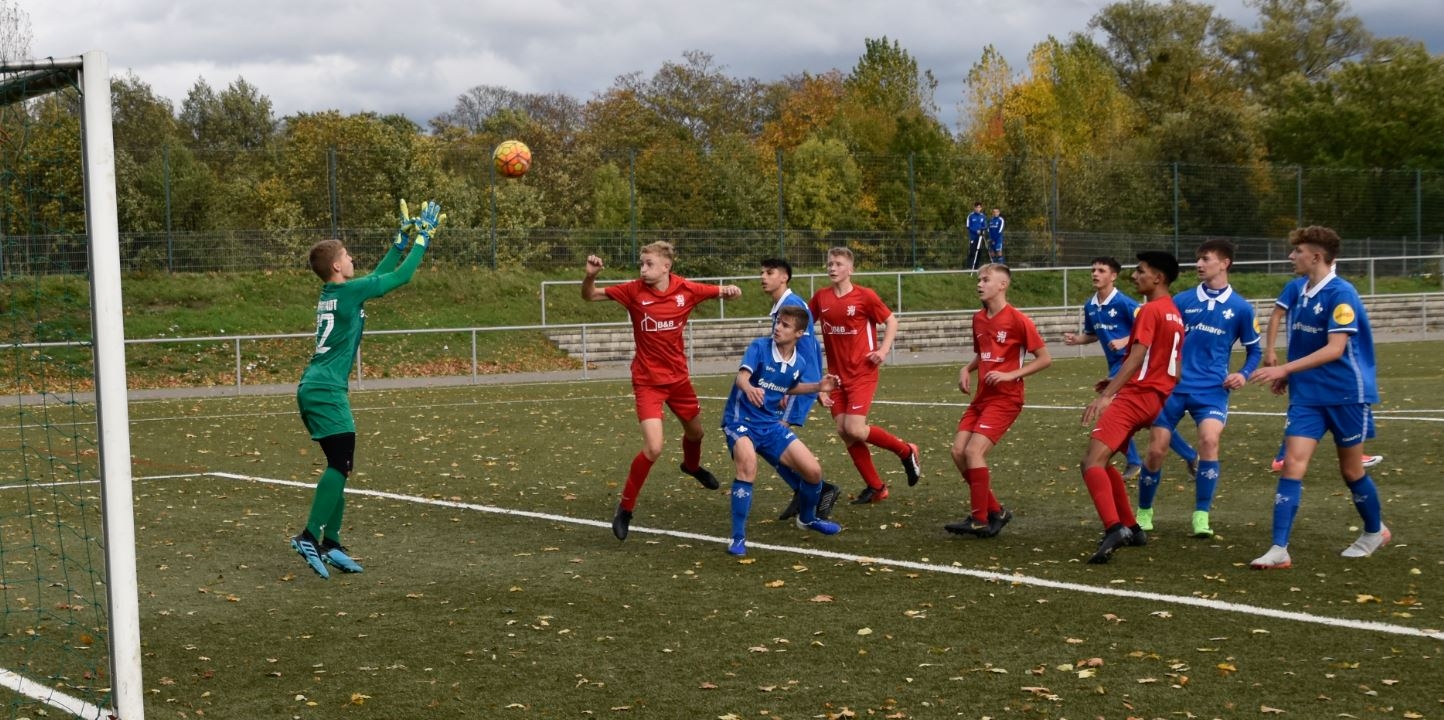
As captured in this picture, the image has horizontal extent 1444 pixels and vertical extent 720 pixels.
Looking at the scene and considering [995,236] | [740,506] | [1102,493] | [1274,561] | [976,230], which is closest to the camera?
[1274,561]

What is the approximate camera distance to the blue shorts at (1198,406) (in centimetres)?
943

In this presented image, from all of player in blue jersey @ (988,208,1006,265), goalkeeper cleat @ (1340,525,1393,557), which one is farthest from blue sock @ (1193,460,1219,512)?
player in blue jersey @ (988,208,1006,265)

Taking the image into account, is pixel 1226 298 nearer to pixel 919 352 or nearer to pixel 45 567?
pixel 45 567

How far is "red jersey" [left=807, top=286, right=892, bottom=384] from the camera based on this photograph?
10672mm

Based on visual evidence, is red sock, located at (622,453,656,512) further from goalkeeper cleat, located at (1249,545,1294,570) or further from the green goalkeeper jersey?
goalkeeper cleat, located at (1249,545,1294,570)

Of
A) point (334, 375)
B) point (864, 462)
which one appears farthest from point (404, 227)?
Result: point (864, 462)

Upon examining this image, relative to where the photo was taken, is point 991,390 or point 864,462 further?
point 864,462

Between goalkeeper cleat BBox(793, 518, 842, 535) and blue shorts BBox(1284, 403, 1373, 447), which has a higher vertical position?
blue shorts BBox(1284, 403, 1373, 447)

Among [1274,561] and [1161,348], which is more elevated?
[1161,348]

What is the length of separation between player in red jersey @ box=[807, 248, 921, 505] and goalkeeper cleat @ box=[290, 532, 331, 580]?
386cm

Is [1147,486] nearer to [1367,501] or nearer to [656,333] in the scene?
[1367,501]

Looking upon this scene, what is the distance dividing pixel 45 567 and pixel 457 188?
26.9 metres

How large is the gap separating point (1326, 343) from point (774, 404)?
3234 mm

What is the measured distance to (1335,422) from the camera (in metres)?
7.84
